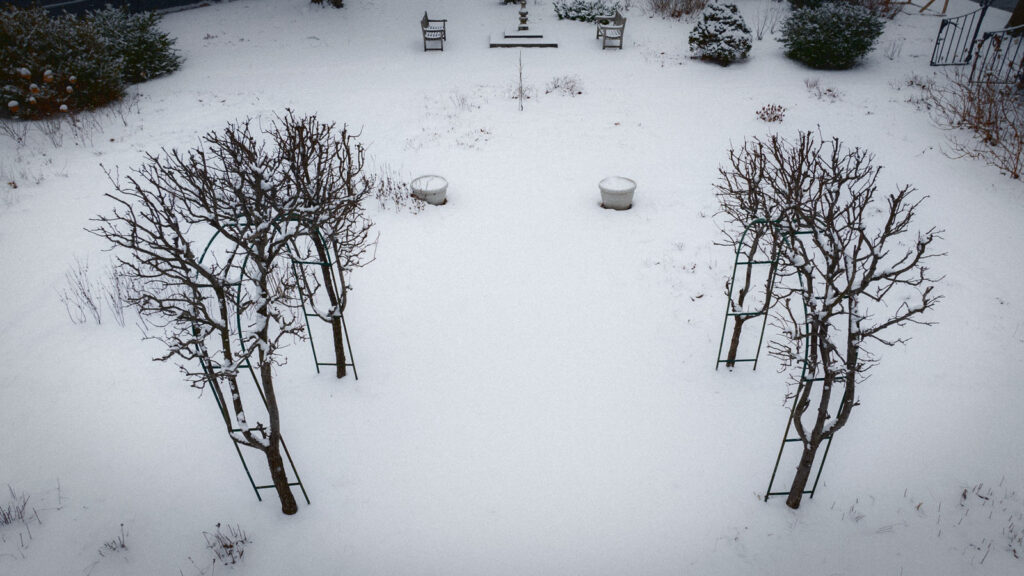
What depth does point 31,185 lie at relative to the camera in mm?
10703

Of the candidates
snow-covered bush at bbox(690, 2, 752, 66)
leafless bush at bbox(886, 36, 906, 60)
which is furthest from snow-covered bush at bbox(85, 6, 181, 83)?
leafless bush at bbox(886, 36, 906, 60)

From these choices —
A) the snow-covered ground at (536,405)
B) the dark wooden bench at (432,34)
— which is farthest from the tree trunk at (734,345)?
the dark wooden bench at (432,34)

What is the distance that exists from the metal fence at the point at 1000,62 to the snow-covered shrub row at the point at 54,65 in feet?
64.9

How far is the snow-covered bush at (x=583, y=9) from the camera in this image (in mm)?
19047

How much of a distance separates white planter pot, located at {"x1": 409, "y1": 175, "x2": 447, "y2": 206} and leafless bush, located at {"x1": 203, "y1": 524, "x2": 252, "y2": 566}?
6.30m

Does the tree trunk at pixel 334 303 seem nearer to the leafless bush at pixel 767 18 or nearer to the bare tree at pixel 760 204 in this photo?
the bare tree at pixel 760 204

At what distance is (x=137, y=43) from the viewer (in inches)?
591

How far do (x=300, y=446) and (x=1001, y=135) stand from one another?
14.0 metres

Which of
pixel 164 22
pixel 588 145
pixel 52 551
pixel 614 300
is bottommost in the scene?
pixel 52 551

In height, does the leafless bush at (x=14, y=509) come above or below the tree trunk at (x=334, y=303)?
below

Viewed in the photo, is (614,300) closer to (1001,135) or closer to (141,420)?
(141,420)

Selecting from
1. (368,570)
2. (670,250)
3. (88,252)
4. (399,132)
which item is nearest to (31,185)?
(88,252)

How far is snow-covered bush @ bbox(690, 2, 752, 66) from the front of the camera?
596 inches

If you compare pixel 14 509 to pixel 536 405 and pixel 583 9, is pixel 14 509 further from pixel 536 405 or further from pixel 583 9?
pixel 583 9
